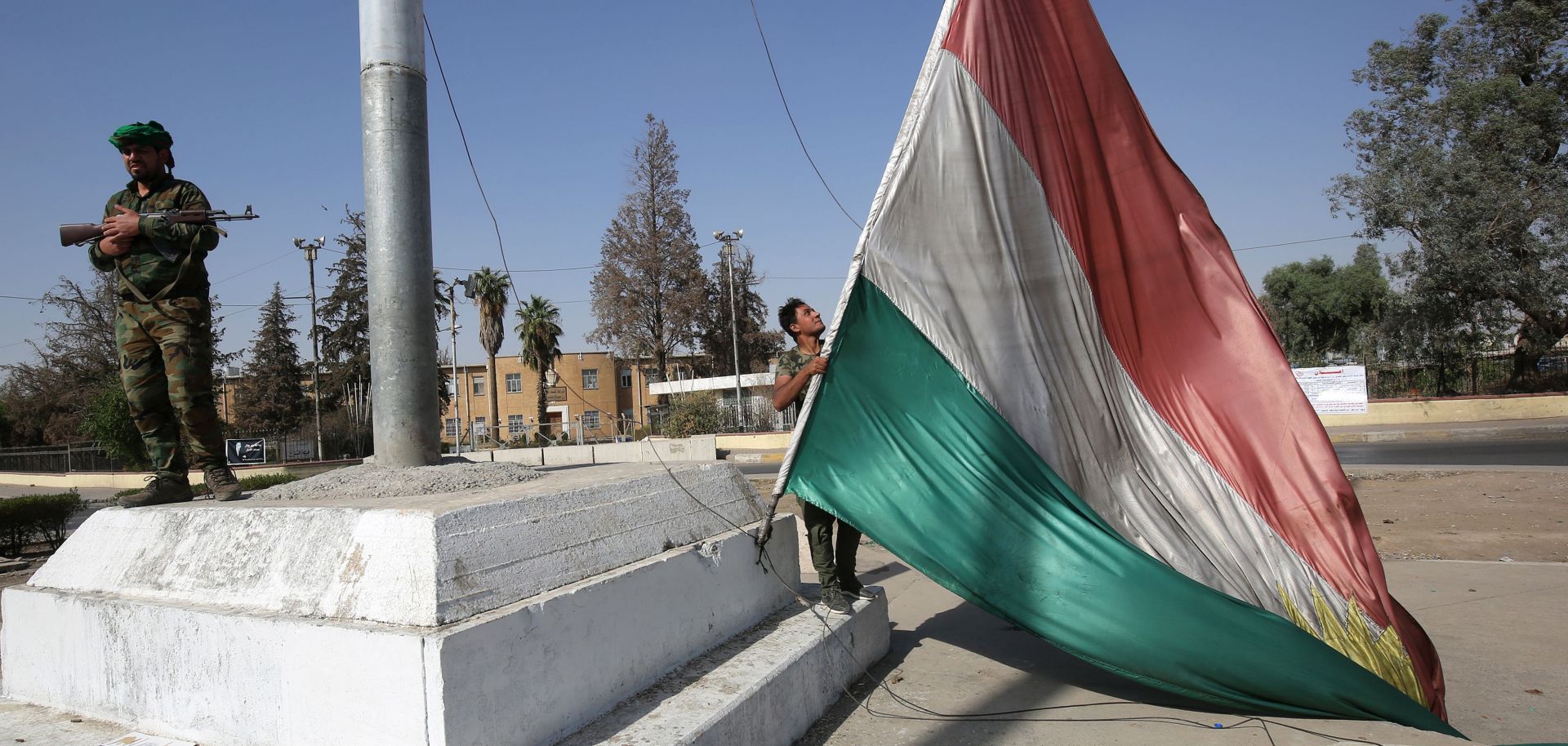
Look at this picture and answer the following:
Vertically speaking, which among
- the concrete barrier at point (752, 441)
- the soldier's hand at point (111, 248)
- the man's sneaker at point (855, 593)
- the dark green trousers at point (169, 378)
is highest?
the soldier's hand at point (111, 248)

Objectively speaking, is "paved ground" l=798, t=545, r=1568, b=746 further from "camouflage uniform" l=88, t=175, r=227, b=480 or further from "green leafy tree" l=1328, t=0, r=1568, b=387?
"green leafy tree" l=1328, t=0, r=1568, b=387

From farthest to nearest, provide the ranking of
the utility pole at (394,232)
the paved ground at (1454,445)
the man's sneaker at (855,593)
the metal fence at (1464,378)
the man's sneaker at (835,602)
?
the metal fence at (1464,378) < the paved ground at (1454,445) < the man's sneaker at (855,593) < the man's sneaker at (835,602) < the utility pole at (394,232)

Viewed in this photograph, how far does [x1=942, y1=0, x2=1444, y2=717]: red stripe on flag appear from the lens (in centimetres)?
408

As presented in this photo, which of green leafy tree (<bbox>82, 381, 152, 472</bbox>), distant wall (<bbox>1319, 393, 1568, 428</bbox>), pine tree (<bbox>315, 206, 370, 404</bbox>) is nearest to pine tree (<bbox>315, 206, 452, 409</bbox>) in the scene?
pine tree (<bbox>315, 206, 370, 404</bbox>)

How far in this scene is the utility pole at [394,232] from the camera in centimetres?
381

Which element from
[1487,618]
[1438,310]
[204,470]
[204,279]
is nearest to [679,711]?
[204,470]

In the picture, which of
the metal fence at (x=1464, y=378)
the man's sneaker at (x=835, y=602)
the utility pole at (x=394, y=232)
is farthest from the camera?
the metal fence at (x=1464, y=378)

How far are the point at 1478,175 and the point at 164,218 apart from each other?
98.8 feet

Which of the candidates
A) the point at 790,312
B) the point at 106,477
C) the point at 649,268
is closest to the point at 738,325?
the point at 649,268

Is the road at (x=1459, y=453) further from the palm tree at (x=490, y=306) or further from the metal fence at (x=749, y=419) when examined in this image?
the palm tree at (x=490, y=306)

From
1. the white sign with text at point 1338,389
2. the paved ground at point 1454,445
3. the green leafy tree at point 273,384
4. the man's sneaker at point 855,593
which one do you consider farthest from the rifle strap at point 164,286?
the green leafy tree at point 273,384

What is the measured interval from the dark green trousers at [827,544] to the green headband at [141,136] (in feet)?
11.0

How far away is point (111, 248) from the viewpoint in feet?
12.1

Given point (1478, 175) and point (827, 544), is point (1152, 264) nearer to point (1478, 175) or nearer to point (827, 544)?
point (827, 544)
